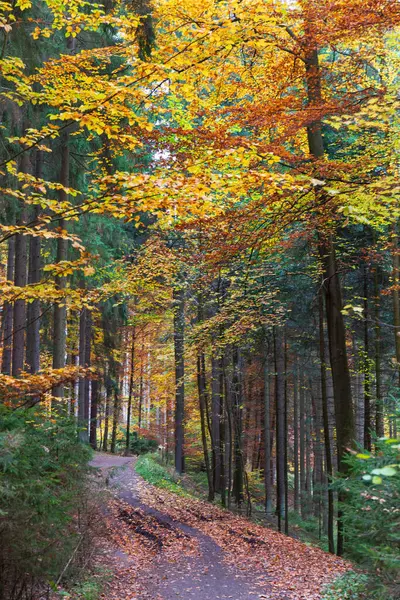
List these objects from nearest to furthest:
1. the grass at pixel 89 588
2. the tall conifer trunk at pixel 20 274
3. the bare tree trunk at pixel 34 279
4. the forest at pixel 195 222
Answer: the forest at pixel 195 222 → the grass at pixel 89 588 → the tall conifer trunk at pixel 20 274 → the bare tree trunk at pixel 34 279

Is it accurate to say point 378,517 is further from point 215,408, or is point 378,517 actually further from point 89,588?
point 215,408

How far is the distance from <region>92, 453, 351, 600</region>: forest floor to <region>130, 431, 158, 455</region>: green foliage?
14733 mm

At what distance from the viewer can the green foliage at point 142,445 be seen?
95.2ft

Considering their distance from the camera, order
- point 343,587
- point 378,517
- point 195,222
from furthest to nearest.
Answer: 1. point 195,222
2. point 343,587
3. point 378,517

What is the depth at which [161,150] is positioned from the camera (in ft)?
26.7

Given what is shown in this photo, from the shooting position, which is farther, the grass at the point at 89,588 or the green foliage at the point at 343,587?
the green foliage at the point at 343,587

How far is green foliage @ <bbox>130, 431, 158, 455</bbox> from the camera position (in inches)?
1143

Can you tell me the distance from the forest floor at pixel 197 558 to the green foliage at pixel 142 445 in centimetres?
1473

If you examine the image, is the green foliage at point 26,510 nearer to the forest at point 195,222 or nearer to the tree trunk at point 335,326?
the forest at point 195,222

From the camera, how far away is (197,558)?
9875 mm

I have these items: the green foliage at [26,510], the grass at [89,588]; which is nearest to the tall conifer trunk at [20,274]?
the grass at [89,588]

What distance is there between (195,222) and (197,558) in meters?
6.89

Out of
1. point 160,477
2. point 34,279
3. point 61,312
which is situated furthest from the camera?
point 160,477

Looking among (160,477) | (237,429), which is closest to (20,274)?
(237,429)
